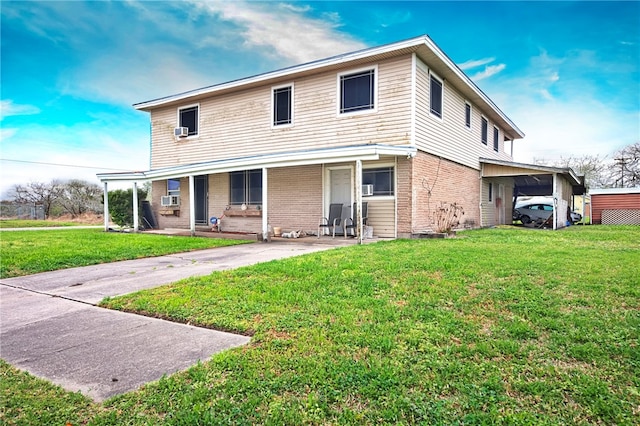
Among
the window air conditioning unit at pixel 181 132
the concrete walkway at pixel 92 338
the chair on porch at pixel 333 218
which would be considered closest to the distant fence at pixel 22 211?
the window air conditioning unit at pixel 181 132

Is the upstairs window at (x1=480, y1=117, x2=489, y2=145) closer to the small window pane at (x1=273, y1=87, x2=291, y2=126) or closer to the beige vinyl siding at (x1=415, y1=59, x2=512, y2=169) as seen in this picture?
the beige vinyl siding at (x1=415, y1=59, x2=512, y2=169)

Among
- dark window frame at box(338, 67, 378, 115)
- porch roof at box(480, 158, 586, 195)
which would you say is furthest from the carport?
dark window frame at box(338, 67, 378, 115)

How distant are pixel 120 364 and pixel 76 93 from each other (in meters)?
25.4

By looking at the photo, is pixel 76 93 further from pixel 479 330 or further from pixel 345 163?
pixel 479 330

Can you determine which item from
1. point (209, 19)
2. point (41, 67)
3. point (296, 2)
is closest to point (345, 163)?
point (296, 2)

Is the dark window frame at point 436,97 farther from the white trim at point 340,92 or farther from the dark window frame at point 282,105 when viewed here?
the dark window frame at point 282,105

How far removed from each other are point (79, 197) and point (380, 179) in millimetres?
26754

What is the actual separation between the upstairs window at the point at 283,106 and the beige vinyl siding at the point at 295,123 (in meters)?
0.21

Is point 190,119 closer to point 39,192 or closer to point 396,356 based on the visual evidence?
point 396,356

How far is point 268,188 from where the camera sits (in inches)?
527

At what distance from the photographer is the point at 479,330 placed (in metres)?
3.29

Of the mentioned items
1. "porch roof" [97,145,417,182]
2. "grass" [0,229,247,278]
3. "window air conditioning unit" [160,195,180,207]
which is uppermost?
"porch roof" [97,145,417,182]

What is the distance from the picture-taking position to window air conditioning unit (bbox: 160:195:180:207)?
1563 centimetres

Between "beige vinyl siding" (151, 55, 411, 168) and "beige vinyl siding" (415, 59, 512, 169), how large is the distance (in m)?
0.59
